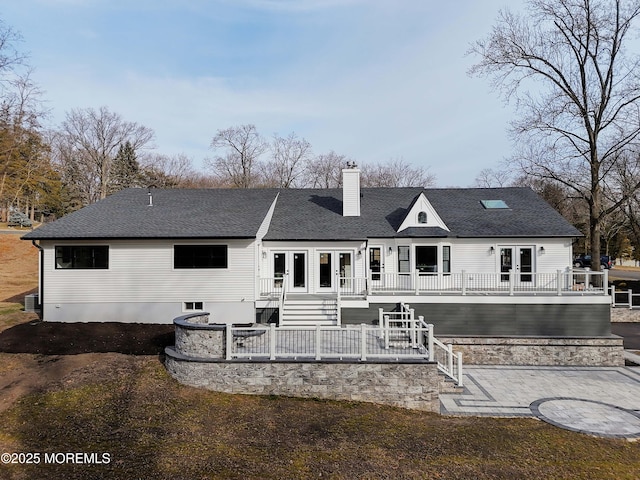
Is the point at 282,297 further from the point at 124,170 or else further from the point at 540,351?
the point at 124,170

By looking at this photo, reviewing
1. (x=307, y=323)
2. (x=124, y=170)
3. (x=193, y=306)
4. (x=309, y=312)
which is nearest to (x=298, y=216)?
(x=309, y=312)

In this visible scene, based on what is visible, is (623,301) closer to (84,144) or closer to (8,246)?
(8,246)

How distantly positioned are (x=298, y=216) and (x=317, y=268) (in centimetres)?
327

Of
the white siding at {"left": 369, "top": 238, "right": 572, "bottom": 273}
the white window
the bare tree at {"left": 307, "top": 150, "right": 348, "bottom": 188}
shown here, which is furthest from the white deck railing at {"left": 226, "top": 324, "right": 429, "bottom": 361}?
the bare tree at {"left": 307, "top": 150, "right": 348, "bottom": 188}

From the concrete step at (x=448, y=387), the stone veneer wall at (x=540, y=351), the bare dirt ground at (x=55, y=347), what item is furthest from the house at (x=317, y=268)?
the concrete step at (x=448, y=387)

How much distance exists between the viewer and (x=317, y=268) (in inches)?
619

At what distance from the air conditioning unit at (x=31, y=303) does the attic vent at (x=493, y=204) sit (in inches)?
816

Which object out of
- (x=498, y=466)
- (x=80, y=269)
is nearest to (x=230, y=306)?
(x=80, y=269)

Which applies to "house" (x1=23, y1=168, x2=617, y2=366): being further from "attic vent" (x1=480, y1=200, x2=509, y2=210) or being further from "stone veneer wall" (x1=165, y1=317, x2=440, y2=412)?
"stone veneer wall" (x1=165, y1=317, x2=440, y2=412)

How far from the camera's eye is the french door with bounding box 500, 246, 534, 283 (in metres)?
16.0

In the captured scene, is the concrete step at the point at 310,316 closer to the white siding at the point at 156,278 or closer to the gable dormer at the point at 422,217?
the white siding at the point at 156,278

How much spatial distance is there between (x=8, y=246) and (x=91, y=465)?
30930 millimetres

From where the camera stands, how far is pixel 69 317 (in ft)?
45.9

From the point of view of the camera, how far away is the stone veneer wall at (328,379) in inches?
352
